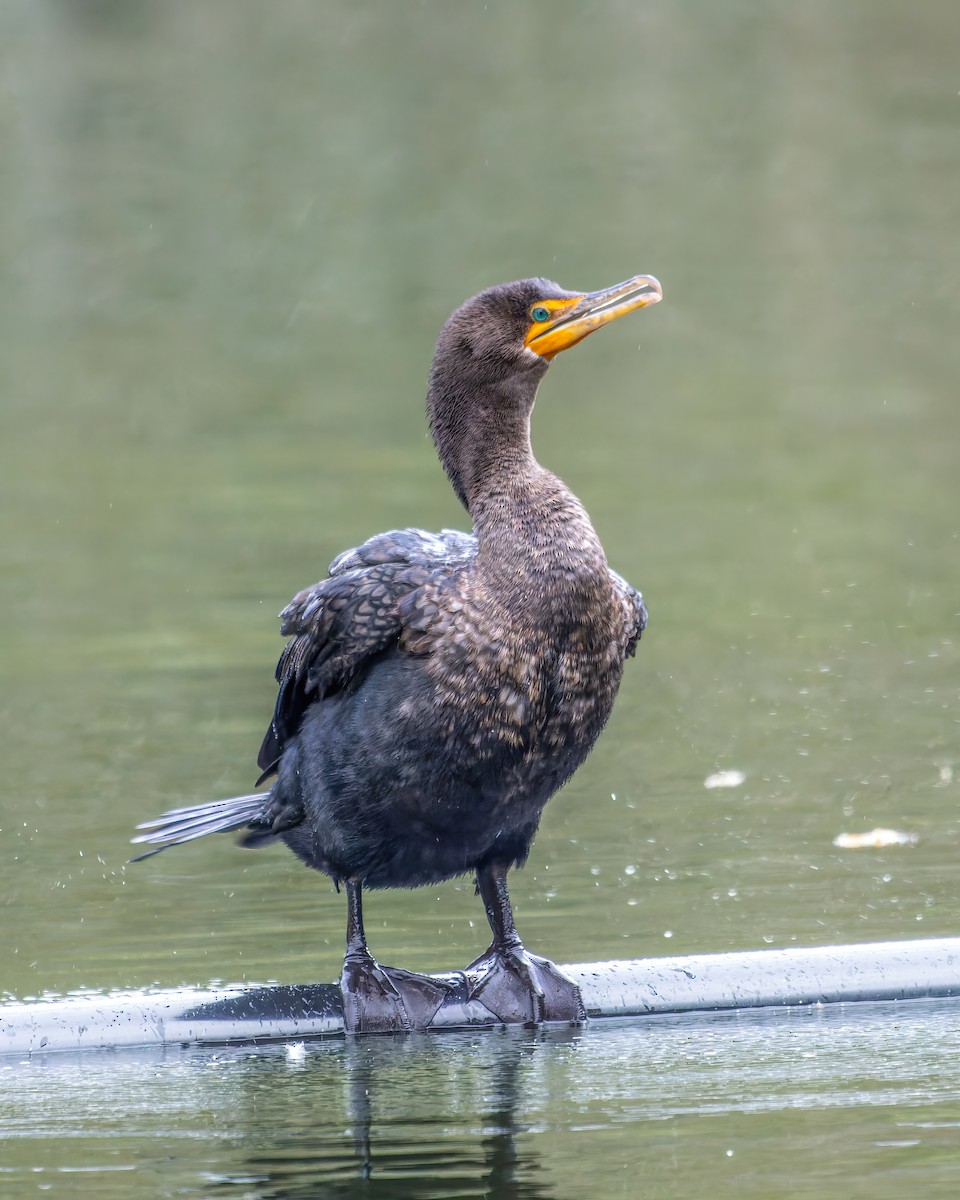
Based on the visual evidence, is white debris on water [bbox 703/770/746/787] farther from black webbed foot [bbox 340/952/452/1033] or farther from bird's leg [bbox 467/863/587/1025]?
black webbed foot [bbox 340/952/452/1033]

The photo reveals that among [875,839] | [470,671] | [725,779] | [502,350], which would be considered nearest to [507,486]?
[502,350]

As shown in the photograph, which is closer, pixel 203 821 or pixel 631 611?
pixel 631 611

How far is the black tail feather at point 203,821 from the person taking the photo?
15.6 feet

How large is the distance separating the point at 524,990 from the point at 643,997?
242mm

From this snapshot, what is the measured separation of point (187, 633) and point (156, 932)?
9.39 ft

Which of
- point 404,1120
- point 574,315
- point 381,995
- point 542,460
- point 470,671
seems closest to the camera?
point 404,1120

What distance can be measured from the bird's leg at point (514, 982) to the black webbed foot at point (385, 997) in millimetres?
78

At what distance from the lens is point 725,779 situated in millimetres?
6227

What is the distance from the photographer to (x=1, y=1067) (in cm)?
406

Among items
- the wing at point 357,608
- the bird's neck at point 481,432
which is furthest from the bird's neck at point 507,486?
the wing at point 357,608

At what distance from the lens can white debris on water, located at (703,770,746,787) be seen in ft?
20.3

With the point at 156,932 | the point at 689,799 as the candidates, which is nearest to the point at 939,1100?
the point at 156,932

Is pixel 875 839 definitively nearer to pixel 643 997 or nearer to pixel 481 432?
pixel 643 997

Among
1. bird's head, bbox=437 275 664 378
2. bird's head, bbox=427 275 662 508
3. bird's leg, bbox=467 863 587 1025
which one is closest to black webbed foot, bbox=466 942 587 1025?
bird's leg, bbox=467 863 587 1025
